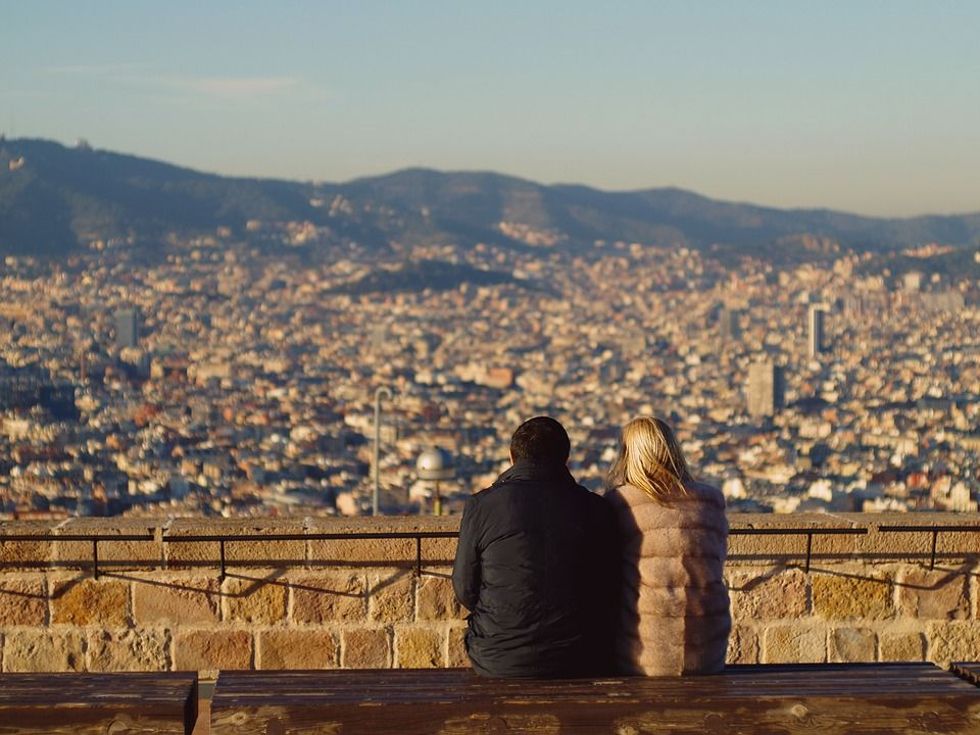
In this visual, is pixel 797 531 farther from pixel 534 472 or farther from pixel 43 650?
pixel 43 650

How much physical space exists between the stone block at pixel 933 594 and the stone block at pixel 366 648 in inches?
58.0

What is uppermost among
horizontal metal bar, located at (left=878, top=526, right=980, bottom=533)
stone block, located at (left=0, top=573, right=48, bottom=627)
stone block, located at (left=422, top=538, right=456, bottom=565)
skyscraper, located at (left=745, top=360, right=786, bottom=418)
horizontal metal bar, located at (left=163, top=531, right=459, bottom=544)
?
horizontal metal bar, located at (left=878, top=526, right=980, bottom=533)

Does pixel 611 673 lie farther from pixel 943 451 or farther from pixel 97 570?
pixel 943 451

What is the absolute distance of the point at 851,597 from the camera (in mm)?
4883

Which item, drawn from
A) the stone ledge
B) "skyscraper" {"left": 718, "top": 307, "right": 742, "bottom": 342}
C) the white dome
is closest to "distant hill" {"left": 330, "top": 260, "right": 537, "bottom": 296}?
"skyscraper" {"left": 718, "top": 307, "right": 742, "bottom": 342}

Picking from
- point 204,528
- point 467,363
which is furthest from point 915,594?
point 467,363

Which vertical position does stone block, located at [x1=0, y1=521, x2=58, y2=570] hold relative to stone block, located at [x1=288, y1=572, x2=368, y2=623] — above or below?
above

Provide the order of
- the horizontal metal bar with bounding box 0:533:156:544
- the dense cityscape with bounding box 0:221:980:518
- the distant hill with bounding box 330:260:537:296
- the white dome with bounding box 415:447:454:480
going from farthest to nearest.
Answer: the distant hill with bounding box 330:260:537:296
the dense cityscape with bounding box 0:221:980:518
the white dome with bounding box 415:447:454:480
the horizontal metal bar with bounding box 0:533:156:544

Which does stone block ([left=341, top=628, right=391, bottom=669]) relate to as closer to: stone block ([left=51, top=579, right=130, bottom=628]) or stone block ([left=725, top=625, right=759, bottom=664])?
stone block ([left=51, top=579, right=130, bottom=628])

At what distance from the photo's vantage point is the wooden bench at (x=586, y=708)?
3.07 meters

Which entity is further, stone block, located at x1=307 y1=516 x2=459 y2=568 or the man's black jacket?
stone block, located at x1=307 y1=516 x2=459 y2=568

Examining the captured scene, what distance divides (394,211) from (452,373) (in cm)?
4661

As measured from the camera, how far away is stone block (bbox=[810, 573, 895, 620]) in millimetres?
4871

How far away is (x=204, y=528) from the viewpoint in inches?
187
